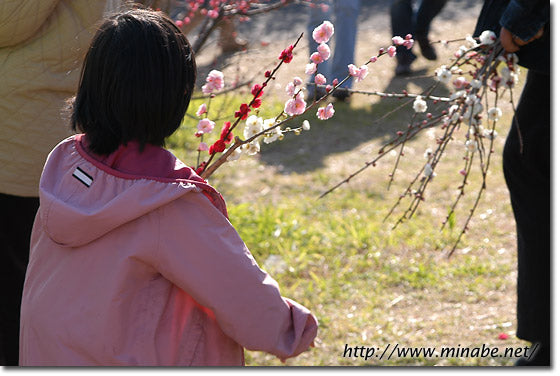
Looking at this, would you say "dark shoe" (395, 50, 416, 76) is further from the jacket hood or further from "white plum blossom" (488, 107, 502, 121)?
the jacket hood

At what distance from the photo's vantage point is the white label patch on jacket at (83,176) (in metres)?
1.47

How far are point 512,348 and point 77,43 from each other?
1.82 metres

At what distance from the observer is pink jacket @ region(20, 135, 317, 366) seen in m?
1.42

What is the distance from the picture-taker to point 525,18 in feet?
7.20

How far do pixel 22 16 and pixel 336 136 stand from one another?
3572 millimetres

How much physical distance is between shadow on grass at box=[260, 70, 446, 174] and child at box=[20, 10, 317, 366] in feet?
11.0

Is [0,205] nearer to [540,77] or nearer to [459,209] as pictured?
[540,77]

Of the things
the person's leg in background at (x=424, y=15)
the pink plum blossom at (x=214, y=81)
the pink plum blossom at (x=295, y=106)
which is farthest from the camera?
the person's leg in background at (x=424, y=15)

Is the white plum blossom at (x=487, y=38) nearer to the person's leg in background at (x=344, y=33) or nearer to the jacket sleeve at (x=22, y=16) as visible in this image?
the jacket sleeve at (x=22, y=16)

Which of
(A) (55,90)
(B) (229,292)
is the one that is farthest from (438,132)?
(B) (229,292)

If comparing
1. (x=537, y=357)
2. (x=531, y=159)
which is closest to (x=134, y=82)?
(x=531, y=159)

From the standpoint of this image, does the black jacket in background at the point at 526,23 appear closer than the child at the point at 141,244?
No

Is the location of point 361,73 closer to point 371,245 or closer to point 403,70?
point 371,245

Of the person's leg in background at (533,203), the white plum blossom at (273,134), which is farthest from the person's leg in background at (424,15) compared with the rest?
the white plum blossom at (273,134)
